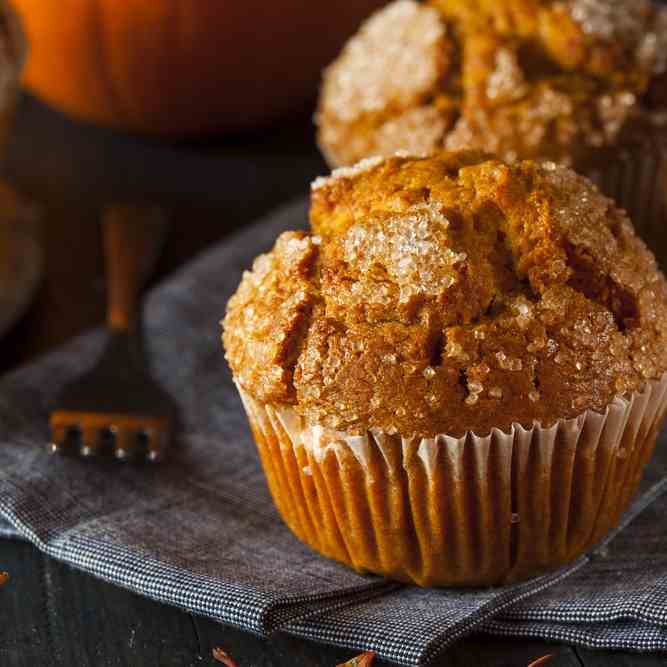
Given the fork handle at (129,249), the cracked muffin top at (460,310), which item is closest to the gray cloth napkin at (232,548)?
the fork handle at (129,249)

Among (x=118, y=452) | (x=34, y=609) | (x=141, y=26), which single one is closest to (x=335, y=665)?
(x=34, y=609)

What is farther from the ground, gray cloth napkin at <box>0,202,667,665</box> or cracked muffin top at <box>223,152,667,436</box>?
cracked muffin top at <box>223,152,667,436</box>

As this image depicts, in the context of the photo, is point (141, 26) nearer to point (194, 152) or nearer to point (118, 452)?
point (194, 152)

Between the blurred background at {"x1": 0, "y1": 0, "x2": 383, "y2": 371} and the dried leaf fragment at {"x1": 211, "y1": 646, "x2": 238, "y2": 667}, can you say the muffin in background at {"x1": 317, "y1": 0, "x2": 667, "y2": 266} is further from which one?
the dried leaf fragment at {"x1": 211, "y1": 646, "x2": 238, "y2": 667}

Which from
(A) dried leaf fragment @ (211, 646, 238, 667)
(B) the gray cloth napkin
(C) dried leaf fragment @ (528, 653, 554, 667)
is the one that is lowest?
(C) dried leaf fragment @ (528, 653, 554, 667)

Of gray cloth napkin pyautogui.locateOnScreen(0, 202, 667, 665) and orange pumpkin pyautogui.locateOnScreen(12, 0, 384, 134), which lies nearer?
gray cloth napkin pyautogui.locateOnScreen(0, 202, 667, 665)

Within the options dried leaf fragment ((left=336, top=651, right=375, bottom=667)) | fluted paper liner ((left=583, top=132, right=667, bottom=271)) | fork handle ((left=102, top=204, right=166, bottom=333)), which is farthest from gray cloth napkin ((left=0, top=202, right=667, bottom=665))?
fluted paper liner ((left=583, top=132, right=667, bottom=271))

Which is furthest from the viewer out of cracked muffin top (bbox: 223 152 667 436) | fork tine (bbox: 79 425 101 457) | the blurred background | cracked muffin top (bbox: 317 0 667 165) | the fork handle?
the blurred background
